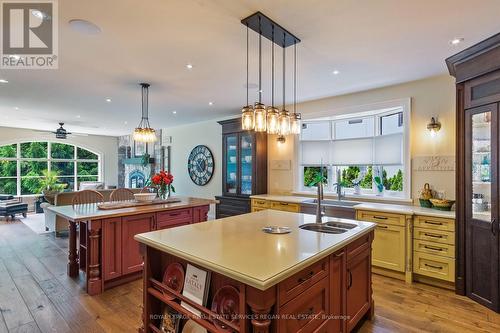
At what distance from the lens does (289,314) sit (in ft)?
4.83

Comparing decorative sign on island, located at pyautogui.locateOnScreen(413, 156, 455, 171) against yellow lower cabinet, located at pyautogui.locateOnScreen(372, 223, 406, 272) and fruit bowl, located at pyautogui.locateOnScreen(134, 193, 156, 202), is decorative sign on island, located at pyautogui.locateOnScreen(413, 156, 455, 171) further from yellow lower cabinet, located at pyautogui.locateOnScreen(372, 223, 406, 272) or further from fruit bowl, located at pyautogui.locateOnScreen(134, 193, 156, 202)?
fruit bowl, located at pyautogui.locateOnScreen(134, 193, 156, 202)

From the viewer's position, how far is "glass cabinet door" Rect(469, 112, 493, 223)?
2814 mm

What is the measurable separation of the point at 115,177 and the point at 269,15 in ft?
34.4

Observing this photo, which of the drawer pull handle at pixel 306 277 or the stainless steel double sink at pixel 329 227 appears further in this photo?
the stainless steel double sink at pixel 329 227

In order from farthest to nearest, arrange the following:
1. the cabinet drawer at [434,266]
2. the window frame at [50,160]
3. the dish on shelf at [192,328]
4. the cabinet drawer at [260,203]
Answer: the window frame at [50,160]
the cabinet drawer at [260,203]
the cabinet drawer at [434,266]
the dish on shelf at [192,328]

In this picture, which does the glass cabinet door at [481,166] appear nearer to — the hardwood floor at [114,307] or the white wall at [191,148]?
the hardwood floor at [114,307]

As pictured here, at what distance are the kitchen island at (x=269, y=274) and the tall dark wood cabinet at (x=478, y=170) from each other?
1.39m

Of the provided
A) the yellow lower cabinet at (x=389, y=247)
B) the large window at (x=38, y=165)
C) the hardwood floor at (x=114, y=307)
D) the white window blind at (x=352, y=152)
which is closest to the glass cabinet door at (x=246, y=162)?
the white window blind at (x=352, y=152)

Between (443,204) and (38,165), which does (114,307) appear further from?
(38,165)

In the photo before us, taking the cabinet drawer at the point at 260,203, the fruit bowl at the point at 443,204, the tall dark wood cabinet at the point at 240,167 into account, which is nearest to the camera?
the fruit bowl at the point at 443,204

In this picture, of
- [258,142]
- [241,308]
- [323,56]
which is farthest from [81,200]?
[323,56]

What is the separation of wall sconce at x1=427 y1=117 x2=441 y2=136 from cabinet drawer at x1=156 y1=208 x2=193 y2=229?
360cm

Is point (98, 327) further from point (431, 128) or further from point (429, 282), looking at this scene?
point (431, 128)

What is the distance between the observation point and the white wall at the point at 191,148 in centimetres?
687
